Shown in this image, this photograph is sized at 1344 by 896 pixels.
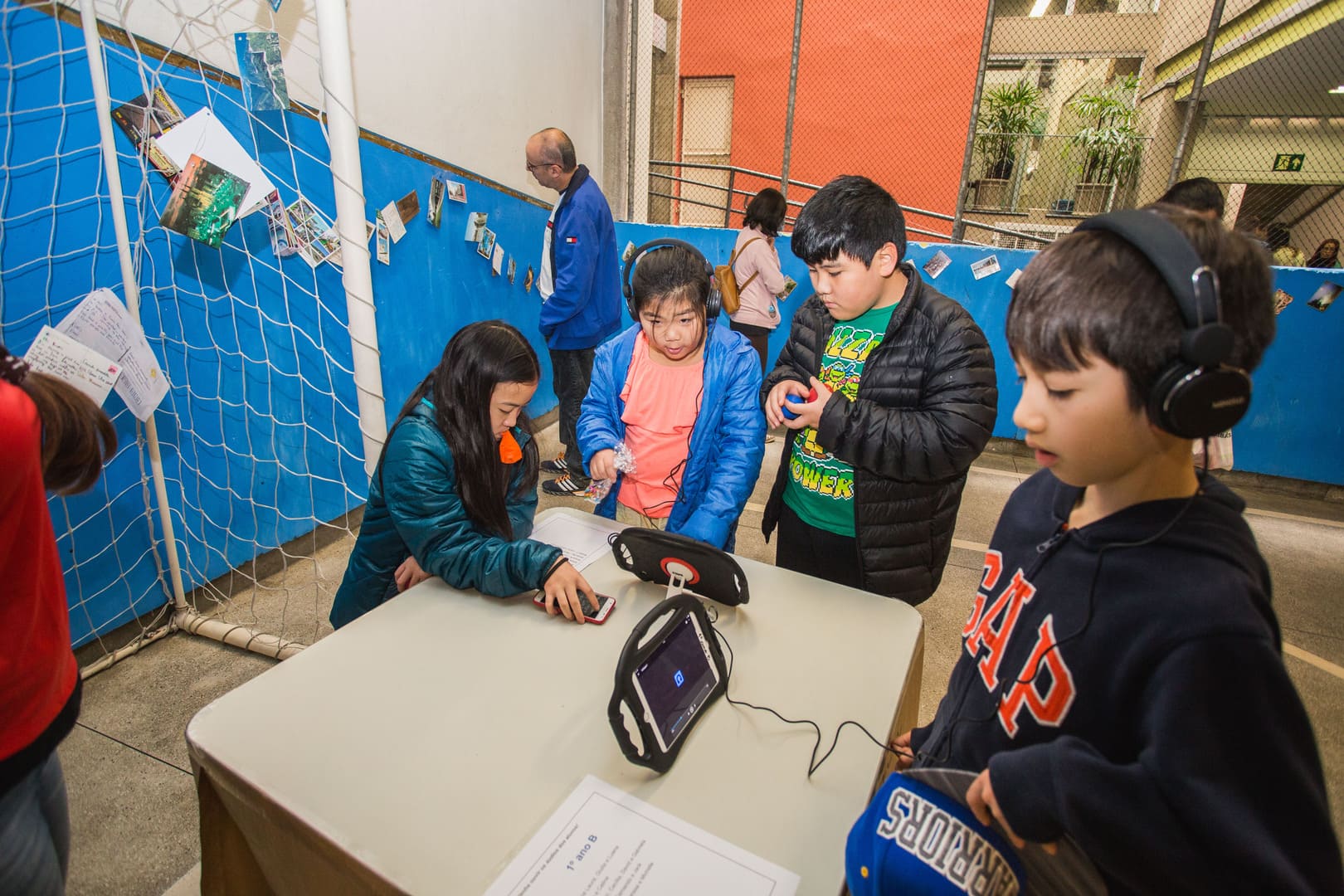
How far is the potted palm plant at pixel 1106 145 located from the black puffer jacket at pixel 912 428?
7917 millimetres

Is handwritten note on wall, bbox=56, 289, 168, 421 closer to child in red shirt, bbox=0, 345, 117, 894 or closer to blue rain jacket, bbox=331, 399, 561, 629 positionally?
blue rain jacket, bbox=331, 399, 561, 629

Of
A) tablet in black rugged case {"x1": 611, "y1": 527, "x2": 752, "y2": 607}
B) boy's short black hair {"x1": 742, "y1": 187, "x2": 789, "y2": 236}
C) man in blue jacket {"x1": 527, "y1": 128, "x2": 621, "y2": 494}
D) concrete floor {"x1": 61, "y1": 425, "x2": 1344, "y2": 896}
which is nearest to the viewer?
tablet in black rugged case {"x1": 611, "y1": 527, "x2": 752, "y2": 607}

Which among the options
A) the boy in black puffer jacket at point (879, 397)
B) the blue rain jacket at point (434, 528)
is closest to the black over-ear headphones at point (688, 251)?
the boy in black puffer jacket at point (879, 397)

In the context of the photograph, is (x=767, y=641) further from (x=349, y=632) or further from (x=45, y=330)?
(x=45, y=330)

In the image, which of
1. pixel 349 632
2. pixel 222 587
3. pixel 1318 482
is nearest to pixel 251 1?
pixel 222 587

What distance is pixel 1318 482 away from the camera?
Answer: 396 centimetres

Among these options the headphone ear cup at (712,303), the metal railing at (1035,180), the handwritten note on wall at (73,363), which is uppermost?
the metal railing at (1035,180)

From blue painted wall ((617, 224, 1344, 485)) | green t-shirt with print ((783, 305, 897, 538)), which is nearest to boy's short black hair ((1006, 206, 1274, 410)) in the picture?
green t-shirt with print ((783, 305, 897, 538))

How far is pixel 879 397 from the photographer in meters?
1.43

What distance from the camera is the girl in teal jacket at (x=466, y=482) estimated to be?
1.17 meters

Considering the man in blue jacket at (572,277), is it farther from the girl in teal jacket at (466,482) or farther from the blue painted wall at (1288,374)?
the blue painted wall at (1288,374)

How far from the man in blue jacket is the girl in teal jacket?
1.58 metres

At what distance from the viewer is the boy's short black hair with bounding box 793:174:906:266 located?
133 centimetres

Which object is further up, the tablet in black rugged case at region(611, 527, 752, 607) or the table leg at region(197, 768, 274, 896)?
the tablet in black rugged case at region(611, 527, 752, 607)
